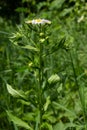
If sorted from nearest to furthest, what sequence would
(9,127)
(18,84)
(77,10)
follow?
1. (9,127)
2. (18,84)
3. (77,10)

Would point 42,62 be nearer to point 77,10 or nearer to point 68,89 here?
point 68,89

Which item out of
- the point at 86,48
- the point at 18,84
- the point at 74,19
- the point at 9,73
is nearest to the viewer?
A: the point at 18,84

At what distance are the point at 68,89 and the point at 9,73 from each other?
1.27ft

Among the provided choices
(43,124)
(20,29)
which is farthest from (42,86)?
(20,29)

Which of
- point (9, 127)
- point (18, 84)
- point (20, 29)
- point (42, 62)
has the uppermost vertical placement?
point (20, 29)

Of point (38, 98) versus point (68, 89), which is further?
point (68, 89)

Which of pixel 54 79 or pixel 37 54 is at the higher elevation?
pixel 37 54

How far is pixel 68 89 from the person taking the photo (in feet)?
8.09

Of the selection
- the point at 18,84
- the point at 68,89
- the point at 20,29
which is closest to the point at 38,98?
the point at 20,29

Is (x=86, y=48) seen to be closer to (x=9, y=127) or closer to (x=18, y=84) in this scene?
(x=18, y=84)

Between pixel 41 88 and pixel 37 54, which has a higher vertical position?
pixel 37 54

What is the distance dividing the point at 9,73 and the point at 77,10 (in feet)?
5.92

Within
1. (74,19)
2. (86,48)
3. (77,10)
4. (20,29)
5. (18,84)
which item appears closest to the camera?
(20,29)

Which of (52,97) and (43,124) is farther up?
(52,97)
